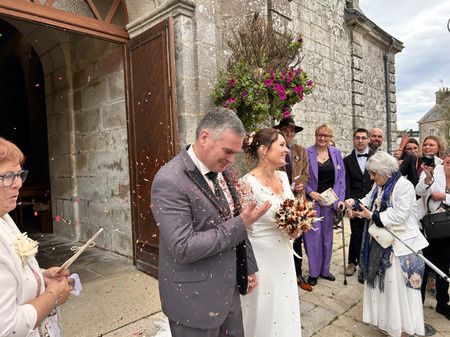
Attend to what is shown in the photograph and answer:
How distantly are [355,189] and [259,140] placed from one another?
248 cm

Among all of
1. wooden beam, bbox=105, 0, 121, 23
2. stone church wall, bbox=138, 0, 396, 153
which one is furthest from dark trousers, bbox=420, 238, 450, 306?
wooden beam, bbox=105, 0, 121, 23

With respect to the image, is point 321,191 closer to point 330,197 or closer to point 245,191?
point 330,197

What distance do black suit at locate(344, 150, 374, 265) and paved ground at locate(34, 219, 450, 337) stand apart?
0.35 metres

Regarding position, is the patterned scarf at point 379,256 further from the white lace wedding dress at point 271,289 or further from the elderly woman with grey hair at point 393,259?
the white lace wedding dress at point 271,289

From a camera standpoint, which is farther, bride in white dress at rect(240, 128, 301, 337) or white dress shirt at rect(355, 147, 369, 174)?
white dress shirt at rect(355, 147, 369, 174)

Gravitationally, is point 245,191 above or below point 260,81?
below

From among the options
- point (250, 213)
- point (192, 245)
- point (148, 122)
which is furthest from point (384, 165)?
point (148, 122)

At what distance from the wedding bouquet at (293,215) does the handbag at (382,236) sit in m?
0.80

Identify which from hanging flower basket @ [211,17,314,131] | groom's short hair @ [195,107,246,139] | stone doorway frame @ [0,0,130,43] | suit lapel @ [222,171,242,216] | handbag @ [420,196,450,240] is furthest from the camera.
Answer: hanging flower basket @ [211,17,314,131]

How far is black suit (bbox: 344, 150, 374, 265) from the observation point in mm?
4781

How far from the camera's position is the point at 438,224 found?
11.1 ft

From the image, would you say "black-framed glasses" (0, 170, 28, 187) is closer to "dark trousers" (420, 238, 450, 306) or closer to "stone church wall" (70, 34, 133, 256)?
"stone church wall" (70, 34, 133, 256)

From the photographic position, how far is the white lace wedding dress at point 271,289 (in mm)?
2625

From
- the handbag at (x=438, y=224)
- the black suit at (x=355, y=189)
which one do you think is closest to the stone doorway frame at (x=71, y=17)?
the black suit at (x=355, y=189)
